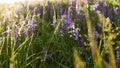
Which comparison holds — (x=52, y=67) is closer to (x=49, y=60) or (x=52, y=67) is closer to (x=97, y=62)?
(x=49, y=60)

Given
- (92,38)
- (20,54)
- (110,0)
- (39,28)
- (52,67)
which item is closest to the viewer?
(92,38)

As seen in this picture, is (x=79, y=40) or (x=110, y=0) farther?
(x=110, y=0)

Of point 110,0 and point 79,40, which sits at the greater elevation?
point 110,0

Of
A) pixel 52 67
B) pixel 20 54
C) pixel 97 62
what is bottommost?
pixel 52 67

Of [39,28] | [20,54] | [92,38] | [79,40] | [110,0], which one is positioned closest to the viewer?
[92,38]

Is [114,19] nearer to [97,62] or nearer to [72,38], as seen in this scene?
[72,38]

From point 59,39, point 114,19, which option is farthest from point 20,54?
point 114,19

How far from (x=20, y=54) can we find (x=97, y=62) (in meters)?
1.96

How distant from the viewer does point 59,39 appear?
312 cm

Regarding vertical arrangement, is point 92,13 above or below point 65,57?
above

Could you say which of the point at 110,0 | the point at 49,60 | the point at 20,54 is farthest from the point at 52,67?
the point at 110,0

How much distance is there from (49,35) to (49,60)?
1.06 ft

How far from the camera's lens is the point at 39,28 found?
3.31 m

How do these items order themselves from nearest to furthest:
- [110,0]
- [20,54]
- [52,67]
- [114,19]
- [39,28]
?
[20,54]
[52,67]
[39,28]
[114,19]
[110,0]
